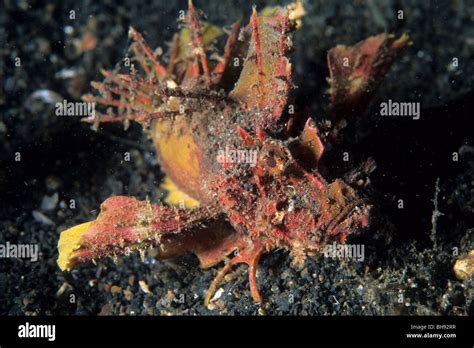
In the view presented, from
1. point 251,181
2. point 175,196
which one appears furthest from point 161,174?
point 251,181

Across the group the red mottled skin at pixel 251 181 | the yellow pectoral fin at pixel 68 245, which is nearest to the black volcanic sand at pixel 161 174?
the red mottled skin at pixel 251 181

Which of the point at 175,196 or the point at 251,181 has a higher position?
the point at 251,181

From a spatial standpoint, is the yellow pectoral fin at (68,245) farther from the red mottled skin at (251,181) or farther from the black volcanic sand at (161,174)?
the black volcanic sand at (161,174)

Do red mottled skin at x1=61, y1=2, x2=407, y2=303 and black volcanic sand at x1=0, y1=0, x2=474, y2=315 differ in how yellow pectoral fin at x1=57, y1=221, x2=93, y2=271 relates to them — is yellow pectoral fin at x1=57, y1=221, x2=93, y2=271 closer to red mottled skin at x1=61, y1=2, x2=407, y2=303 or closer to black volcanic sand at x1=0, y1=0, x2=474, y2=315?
red mottled skin at x1=61, y1=2, x2=407, y2=303

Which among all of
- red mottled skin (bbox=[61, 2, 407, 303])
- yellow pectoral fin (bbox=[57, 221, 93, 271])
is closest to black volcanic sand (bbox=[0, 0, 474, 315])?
red mottled skin (bbox=[61, 2, 407, 303])

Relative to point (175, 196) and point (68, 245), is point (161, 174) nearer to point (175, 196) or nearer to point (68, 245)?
point (175, 196)
